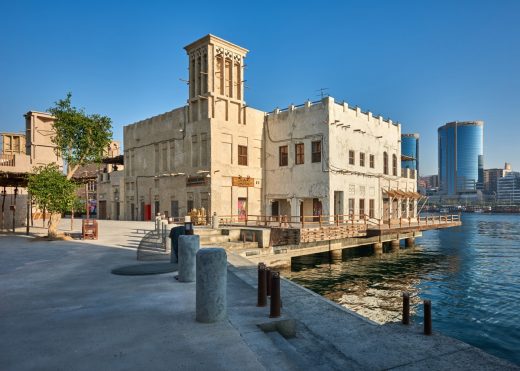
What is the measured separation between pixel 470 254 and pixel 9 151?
6421 centimetres

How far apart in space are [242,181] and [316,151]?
8.36m

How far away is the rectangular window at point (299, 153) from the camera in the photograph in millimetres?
34812

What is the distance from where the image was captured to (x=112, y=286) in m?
9.00

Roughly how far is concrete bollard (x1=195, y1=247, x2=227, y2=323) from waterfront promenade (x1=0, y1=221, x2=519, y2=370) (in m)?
0.19

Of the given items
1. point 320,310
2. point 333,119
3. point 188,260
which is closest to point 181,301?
point 188,260

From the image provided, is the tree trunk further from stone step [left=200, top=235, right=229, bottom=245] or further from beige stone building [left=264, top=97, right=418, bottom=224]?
beige stone building [left=264, top=97, right=418, bottom=224]

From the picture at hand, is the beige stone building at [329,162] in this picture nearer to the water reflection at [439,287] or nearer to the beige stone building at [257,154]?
the beige stone building at [257,154]

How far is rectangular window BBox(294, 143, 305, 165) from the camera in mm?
34812

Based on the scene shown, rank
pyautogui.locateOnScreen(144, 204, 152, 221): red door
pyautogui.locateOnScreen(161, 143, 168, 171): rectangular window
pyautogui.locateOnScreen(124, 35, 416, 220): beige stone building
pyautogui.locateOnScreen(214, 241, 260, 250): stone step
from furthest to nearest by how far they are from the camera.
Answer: pyautogui.locateOnScreen(144, 204, 152, 221): red door, pyautogui.locateOnScreen(161, 143, 168, 171): rectangular window, pyautogui.locateOnScreen(124, 35, 416, 220): beige stone building, pyautogui.locateOnScreen(214, 241, 260, 250): stone step

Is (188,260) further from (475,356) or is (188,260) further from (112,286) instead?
(475,356)

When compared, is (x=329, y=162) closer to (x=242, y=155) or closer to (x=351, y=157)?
(x=351, y=157)

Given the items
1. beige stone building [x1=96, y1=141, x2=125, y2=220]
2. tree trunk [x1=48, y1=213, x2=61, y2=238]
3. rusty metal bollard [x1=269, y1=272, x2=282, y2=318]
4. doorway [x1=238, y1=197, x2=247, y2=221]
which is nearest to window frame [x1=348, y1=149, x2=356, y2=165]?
doorway [x1=238, y1=197, x2=247, y2=221]

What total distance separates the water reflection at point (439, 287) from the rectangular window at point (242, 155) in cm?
1292

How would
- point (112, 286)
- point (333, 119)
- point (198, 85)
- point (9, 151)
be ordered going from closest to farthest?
point (112, 286)
point (333, 119)
point (198, 85)
point (9, 151)
